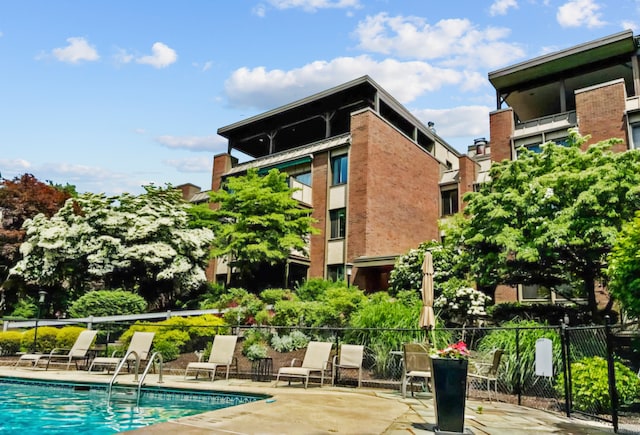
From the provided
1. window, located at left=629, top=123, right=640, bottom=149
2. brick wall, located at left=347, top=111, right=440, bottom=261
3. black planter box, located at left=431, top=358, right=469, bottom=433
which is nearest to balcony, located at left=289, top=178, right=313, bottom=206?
brick wall, located at left=347, top=111, right=440, bottom=261

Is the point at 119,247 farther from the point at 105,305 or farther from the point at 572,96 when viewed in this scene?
the point at 572,96

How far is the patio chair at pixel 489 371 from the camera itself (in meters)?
9.28

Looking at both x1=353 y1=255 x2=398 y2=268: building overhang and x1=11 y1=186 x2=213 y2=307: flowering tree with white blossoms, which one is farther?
x1=11 y1=186 x2=213 y2=307: flowering tree with white blossoms

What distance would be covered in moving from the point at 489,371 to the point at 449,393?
380cm

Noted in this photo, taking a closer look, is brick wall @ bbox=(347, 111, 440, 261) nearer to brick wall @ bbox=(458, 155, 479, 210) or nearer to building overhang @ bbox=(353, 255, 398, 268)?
building overhang @ bbox=(353, 255, 398, 268)

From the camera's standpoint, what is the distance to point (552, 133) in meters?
22.6

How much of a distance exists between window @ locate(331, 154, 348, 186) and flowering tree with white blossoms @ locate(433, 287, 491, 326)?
11071 mm

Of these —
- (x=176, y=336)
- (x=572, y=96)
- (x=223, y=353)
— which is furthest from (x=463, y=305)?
(x=572, y=96)

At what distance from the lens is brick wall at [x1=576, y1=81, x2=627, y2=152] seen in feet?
67.2

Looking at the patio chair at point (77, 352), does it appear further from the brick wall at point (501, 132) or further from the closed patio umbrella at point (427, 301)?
the brick wall at point (501, 132)

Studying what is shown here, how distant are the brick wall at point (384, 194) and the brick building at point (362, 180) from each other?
52mm

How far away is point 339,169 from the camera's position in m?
26.9

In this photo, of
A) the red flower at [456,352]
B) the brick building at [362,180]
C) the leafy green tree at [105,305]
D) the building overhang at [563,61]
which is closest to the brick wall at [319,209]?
the brick building at [362,180]

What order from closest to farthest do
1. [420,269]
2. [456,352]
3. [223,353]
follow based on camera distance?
[456,352] < [223,353] < [420,269]
